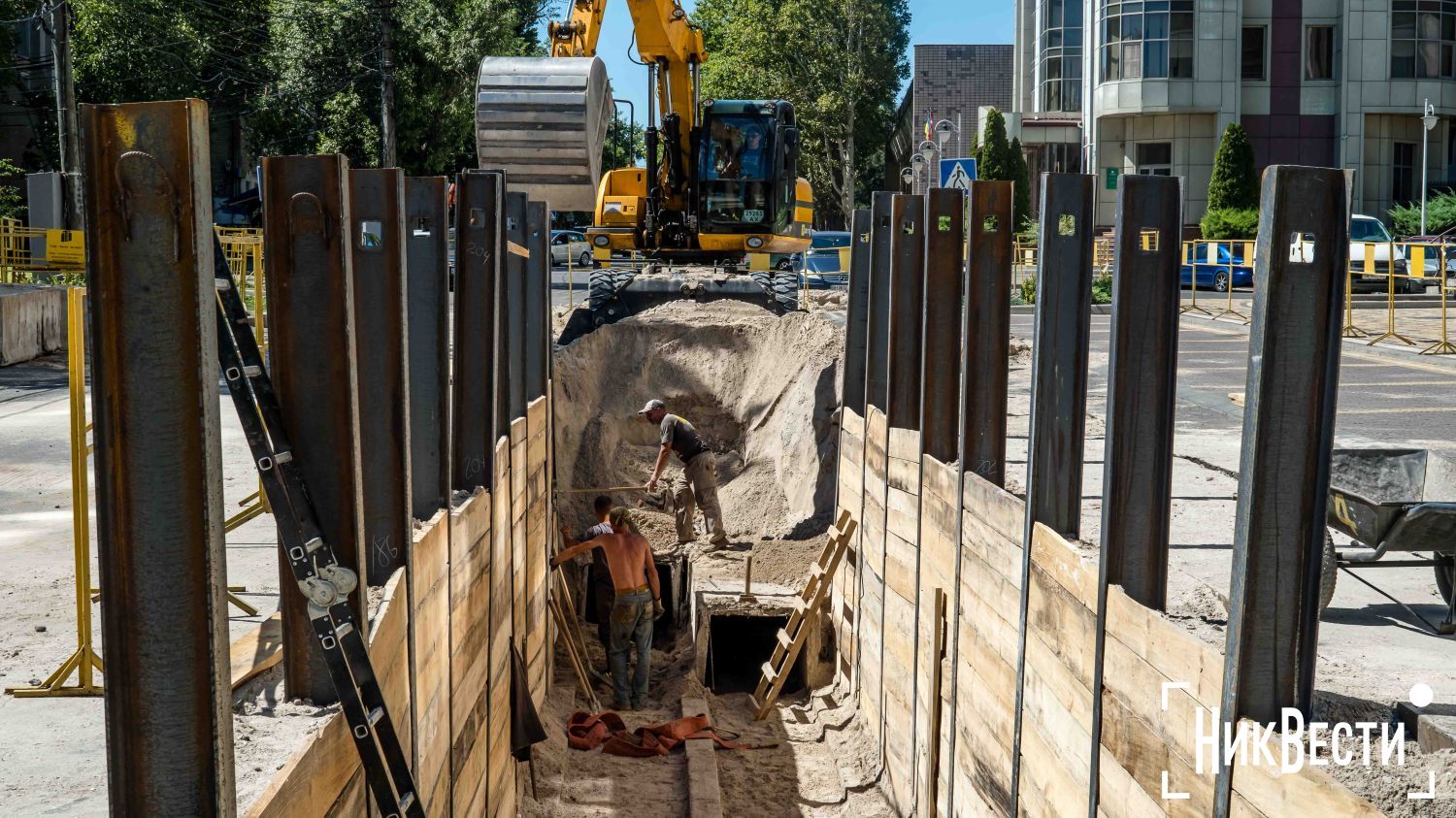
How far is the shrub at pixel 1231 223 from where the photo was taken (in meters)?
38.0

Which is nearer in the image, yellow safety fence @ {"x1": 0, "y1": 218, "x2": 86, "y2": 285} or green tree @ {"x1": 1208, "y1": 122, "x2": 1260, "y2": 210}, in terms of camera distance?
yellow safety fence @ {"x1": 0, "y1": 218, "x2": 86, "y2": 285}

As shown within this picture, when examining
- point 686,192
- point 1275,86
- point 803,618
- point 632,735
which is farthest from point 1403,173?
point 632,735

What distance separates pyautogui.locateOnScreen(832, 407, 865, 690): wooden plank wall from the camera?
11.0 meters

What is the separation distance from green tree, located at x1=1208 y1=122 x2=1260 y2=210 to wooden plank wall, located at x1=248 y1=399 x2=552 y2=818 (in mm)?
33153

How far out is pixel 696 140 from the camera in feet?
64.1

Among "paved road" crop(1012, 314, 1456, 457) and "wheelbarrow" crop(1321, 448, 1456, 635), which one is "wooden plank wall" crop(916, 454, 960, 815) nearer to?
"wheelbarrow" crop(1321, 448, 1456, 635)

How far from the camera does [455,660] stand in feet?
20.6

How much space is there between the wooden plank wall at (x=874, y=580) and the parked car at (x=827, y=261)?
21.0 m

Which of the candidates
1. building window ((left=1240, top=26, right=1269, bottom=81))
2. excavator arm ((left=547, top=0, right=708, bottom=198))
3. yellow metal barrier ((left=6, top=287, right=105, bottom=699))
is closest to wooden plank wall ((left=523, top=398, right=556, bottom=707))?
yellow metal barrier ((left=6, top=287, right=105, bottom=699))

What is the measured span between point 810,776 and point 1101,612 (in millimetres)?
5370

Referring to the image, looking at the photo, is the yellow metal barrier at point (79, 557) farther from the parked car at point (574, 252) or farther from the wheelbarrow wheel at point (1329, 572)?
the parked car at point (574, 252)

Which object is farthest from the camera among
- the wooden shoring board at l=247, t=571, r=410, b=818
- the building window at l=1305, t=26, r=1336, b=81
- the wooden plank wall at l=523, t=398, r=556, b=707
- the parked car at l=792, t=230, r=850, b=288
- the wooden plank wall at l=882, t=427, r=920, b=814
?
the building window at l=1305, t=26, r=1336, b=81

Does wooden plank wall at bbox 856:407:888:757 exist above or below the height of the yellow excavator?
below

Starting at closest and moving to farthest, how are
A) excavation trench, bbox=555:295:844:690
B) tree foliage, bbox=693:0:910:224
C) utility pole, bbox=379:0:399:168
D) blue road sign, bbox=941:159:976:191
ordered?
1. excavation trench, bbox=555:295:844:690
2. blue road sign, bbox=941:159:976:191
3. utility pole, bbox=379:0:399:168
4. tree foliage, bbox=693:0:910:224
